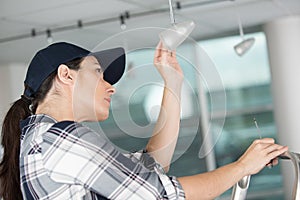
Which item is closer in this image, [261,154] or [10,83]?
[261,154]

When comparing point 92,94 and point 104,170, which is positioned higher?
point 92,94

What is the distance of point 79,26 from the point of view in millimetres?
4551

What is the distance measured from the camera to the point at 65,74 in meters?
1.32

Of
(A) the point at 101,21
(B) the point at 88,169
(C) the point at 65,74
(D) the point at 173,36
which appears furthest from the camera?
(A) the point at 101,21

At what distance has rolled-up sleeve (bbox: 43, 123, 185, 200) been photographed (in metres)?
1.19

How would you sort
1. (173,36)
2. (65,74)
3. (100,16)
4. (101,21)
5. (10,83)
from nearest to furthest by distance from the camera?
1. (173,36)
2. (65,74)
3. (100,16)
4. (101,21)
5. (10,83)

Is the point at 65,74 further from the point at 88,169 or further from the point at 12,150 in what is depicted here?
the point at 12,150

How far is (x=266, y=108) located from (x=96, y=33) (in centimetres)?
270

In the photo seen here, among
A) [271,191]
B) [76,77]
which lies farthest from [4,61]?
[76,77]

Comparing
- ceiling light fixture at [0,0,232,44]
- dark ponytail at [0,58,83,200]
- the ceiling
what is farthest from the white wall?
dark ponytail at [0,58,83,200]

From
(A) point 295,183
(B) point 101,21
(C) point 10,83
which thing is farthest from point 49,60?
(C) point 10,83

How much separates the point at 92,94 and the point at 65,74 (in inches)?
6.8

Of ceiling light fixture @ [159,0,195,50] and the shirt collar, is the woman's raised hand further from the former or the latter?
the shirt collar

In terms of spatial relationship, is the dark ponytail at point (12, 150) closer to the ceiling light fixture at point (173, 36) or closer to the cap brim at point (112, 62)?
the cap brim at point (112, 62)
